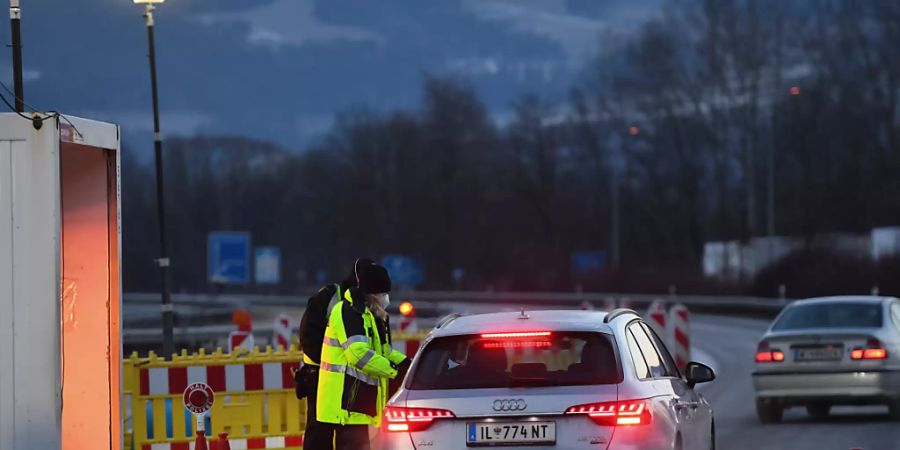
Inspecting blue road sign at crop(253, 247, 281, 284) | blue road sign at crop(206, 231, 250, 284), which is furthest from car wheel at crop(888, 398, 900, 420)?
blue road sign at crop(253, 247, 281, 284)

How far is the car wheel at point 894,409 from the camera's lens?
764 inches

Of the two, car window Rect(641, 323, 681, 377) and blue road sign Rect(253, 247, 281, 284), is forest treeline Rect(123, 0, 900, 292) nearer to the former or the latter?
blue road sign Rect(253, 247, 281, 284)

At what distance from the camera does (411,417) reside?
30.0 feet

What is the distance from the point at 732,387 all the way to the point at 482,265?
6446 centimetres

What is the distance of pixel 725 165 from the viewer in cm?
7806

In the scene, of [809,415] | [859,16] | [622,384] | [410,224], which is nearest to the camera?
[622,384]

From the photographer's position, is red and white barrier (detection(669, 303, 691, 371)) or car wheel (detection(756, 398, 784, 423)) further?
red and white barrier (detection(669, 303, 691, 371))

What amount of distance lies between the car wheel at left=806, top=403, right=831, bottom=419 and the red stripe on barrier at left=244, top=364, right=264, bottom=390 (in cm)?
883

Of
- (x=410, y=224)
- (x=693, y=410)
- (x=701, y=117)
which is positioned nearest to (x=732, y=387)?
(x=693, y=410)

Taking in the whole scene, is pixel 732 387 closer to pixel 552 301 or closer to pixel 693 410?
pixel 693 410

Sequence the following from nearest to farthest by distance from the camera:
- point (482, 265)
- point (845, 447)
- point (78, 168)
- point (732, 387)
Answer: point (78, 168) → point (845, 447) → point (732, 387) → point (482, 265)

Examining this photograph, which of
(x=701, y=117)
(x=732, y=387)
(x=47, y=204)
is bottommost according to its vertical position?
(x=732, y=387)

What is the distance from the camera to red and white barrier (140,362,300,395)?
13547mm

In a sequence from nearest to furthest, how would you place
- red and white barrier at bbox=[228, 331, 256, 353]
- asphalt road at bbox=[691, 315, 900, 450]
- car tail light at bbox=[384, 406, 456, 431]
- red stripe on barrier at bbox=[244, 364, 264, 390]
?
car tail light at bbox=[384, 406, 456, 431], red stripe on barrier at bbox=[244, 364, 264, 390], asphalt road at bbox=[691, 315, 900, 450], red and white barrier at bbox=[228, 331, 256, 353]
